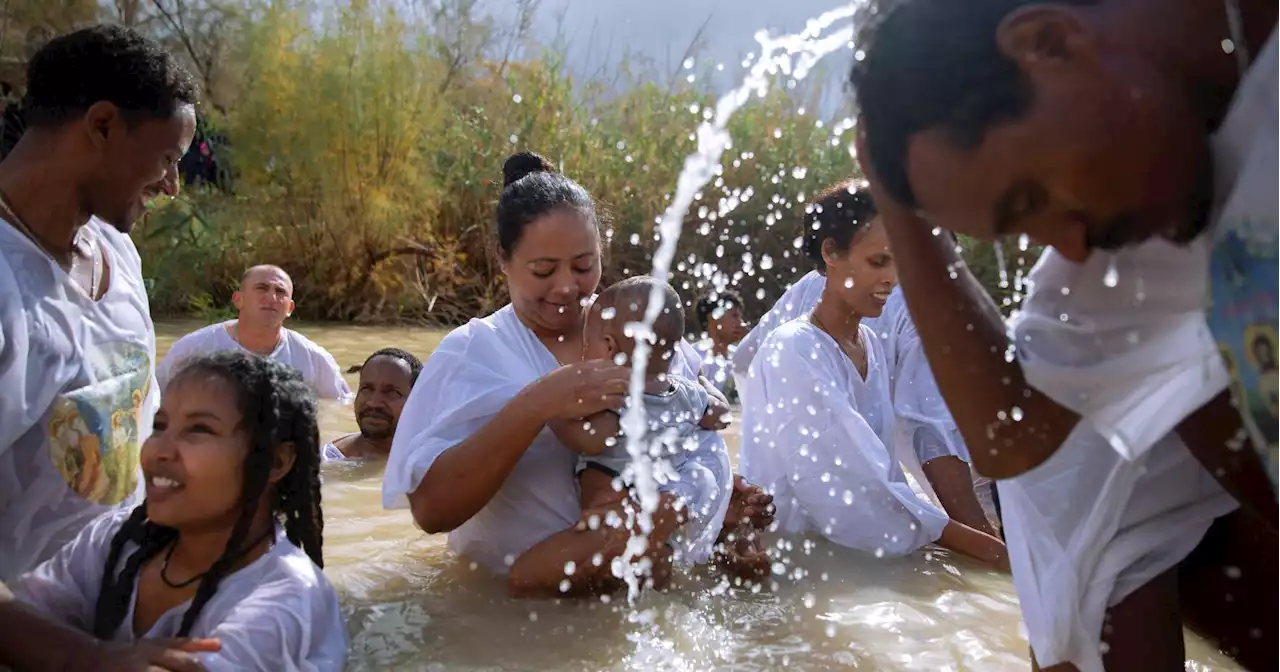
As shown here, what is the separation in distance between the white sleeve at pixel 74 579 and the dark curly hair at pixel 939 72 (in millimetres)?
1916

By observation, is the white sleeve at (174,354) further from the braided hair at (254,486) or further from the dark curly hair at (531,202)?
the braided hair at (254,486)

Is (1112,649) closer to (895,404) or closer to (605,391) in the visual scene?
(605,391)

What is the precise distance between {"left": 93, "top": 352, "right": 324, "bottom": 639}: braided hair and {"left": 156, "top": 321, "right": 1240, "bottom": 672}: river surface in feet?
1.39

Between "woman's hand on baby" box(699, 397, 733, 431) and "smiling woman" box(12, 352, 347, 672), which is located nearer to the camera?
"smiling woman" box(12, 352, 347, 672)

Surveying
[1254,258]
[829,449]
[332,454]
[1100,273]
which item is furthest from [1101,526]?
[332,454]

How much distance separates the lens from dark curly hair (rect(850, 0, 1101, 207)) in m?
1.39

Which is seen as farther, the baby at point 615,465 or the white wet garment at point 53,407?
the baby at point 615,465

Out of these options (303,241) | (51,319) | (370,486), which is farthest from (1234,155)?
(303,241)

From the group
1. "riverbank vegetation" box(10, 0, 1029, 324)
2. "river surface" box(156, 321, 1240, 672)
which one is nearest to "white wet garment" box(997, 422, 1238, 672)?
"river surface" box(156, 321, 1240, 672)

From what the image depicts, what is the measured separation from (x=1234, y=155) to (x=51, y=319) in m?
2.39

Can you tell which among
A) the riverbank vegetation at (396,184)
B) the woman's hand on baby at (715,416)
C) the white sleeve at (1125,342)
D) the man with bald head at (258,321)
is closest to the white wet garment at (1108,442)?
Result: the white sleeve at (1125,342)

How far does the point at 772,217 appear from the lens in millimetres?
10156

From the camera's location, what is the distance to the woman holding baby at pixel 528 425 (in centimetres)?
284

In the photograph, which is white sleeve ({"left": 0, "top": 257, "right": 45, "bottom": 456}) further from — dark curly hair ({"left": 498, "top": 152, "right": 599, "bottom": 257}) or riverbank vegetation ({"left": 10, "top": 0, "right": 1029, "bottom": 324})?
riverbank vegetation ({"left": 10, "top": 0, "right": 1029, "bottom": 324})
